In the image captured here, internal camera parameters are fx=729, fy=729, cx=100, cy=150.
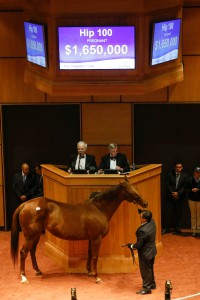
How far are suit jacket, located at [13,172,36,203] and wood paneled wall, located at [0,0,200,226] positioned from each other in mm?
1238

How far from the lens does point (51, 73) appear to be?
1176cm

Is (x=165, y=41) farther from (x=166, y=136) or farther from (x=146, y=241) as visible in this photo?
(x=146, y=241)

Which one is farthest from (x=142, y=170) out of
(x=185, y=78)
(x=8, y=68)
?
(x=8, y=68)

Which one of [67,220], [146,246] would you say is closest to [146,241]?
[146,246]

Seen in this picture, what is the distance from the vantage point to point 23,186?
13164 mm

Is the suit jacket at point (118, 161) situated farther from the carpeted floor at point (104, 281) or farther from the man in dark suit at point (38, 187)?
the carpeted floor at point (104, 281)

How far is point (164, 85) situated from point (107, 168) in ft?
5.57

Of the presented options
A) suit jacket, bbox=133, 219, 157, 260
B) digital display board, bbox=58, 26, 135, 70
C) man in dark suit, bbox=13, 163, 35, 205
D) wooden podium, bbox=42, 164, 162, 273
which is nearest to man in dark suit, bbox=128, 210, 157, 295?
suit jacket, bbox=133, 219, 157, 260

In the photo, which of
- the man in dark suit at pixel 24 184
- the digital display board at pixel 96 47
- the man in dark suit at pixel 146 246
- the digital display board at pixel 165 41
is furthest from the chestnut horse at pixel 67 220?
the man in dark suit at pixel 24 184

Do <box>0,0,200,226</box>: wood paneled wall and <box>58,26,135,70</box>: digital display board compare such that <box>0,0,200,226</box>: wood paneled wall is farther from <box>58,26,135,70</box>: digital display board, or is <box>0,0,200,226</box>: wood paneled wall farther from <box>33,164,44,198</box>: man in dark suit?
<box>58,26,135,70</box>: digital display board

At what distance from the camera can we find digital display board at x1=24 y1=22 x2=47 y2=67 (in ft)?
38.3

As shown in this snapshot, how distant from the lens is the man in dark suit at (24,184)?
13.1m

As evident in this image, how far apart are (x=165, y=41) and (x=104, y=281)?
3987 millimetres

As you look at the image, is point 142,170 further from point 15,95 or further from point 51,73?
point 15,95
